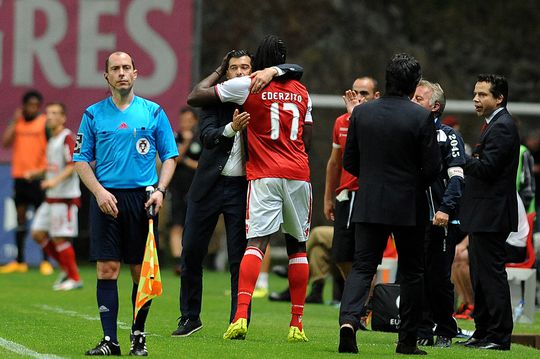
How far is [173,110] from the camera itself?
21062 millimetres

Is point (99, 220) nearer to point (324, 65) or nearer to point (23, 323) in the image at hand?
point (23, 323)

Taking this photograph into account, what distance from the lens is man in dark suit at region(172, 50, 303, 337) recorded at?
11.1 meters

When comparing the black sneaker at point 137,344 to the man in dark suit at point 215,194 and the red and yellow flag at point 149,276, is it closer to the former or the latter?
the red and yellow flag at point 149,276

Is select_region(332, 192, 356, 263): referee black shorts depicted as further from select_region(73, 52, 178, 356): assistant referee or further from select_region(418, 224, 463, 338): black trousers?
select_region(73, 52, 178, 356): assistant referee

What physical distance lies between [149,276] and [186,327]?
207 cm

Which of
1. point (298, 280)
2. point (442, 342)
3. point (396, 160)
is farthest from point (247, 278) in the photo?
point (442, 342)

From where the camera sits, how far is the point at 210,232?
11.6 meters

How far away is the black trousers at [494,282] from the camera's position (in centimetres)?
1109

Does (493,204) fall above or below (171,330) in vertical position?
above

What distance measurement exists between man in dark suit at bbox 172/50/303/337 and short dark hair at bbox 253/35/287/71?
0.23 m

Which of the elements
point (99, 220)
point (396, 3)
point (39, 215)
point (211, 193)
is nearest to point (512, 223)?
point (211, 193)

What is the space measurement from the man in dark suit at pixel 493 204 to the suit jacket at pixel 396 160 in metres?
1.12

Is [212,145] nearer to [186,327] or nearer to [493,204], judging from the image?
[186,327]

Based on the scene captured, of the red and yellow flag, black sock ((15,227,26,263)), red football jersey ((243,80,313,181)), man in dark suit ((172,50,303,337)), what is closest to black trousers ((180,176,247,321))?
man in dark suit ((172,50,303,337))
